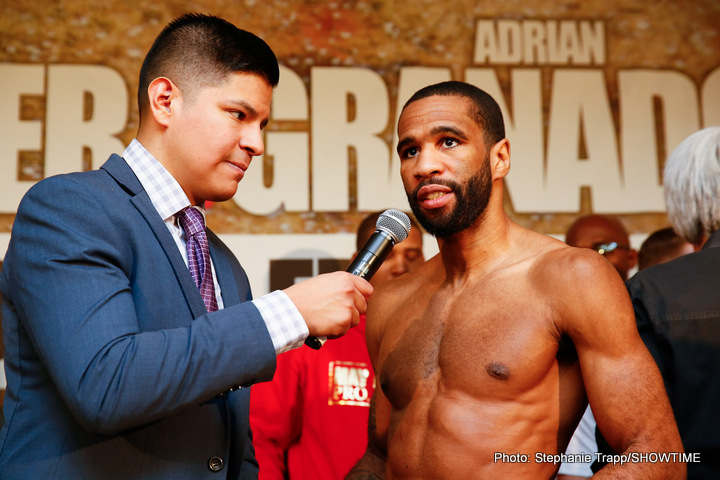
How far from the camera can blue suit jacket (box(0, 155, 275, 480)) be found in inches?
45.0

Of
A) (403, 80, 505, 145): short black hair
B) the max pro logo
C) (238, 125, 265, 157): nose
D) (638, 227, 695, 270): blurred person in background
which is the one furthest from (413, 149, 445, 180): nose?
Answer: (638, 227, 695, 270): blurred person in background

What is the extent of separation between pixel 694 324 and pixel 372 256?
0.92 m

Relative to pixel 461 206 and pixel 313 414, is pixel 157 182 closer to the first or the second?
pixel 461 206

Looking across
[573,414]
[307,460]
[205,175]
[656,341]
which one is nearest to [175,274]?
[205,175]

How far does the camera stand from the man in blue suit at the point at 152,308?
1.15 metres

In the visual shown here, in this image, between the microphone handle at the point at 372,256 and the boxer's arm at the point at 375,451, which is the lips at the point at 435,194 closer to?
the microphone handle at the point at 372,256

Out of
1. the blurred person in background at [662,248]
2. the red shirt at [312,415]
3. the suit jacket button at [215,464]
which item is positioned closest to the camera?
the suit jacket button at [215,464]

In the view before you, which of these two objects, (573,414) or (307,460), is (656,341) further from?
(307,460)

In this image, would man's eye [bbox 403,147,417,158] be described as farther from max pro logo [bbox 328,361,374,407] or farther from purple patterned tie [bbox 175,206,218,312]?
max pro logo [bbox 328,361,374,407]

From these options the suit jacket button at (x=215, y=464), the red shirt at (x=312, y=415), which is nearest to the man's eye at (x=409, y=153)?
the suit jacket button at (x=215, y=464)

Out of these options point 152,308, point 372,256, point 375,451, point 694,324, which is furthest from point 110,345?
point 694,324

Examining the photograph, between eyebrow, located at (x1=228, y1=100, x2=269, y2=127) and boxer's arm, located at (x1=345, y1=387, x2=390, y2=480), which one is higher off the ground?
eyebrow, located at (x1=228, y1=100, x2=269, y2=127)

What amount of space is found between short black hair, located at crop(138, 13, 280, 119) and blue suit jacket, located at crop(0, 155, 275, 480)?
27 cm

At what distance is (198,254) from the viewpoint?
5.05 ft
